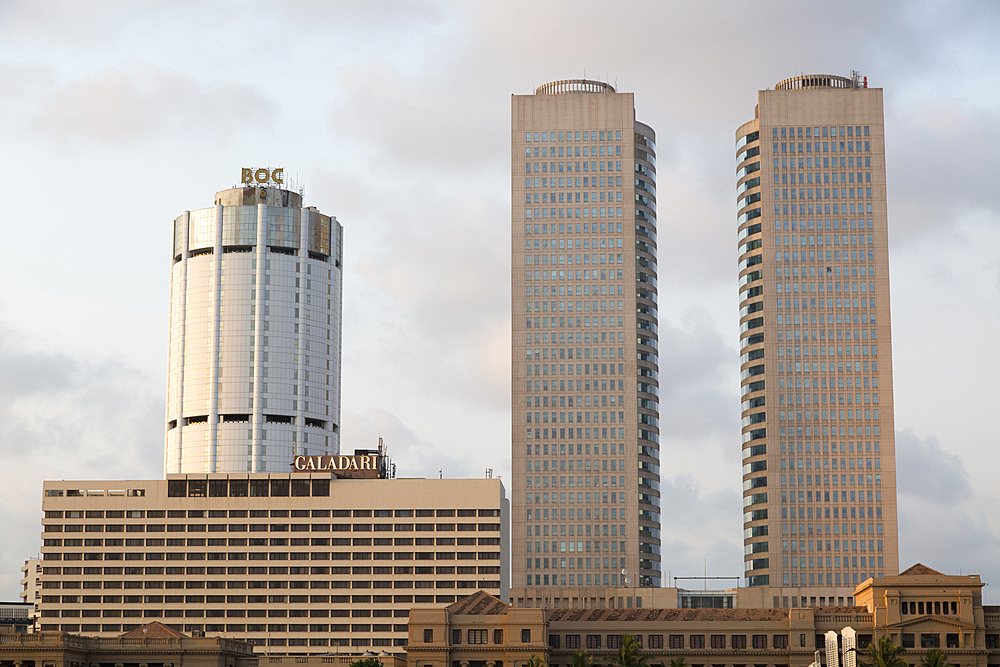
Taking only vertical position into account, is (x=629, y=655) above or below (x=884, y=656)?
above

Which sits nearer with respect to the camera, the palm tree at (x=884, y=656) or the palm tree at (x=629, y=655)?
the palm tree at (x=884, y=656)

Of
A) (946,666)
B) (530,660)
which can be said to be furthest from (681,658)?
(946,666)

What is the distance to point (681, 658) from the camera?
200m

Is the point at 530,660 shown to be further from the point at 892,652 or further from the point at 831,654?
the point at 831,654

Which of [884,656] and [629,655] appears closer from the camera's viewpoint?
[884,656]

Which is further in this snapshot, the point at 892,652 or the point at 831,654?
the point at 892,652

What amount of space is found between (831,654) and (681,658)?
140911 millimetres

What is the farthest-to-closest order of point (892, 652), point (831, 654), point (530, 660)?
point (530, 660) → point (892, 652) → point (831, 654)

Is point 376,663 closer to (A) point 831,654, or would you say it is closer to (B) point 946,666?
(B) point 946,666

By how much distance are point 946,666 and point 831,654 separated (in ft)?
450

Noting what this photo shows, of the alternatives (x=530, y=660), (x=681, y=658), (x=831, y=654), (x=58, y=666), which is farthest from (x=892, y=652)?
(x=831, y=654)

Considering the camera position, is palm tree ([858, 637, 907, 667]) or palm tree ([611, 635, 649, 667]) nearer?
palm tree ([858, 637, 907, 667])

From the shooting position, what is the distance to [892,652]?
589 feet

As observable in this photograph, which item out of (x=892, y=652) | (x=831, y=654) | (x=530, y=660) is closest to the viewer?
(x=831, y=654)
